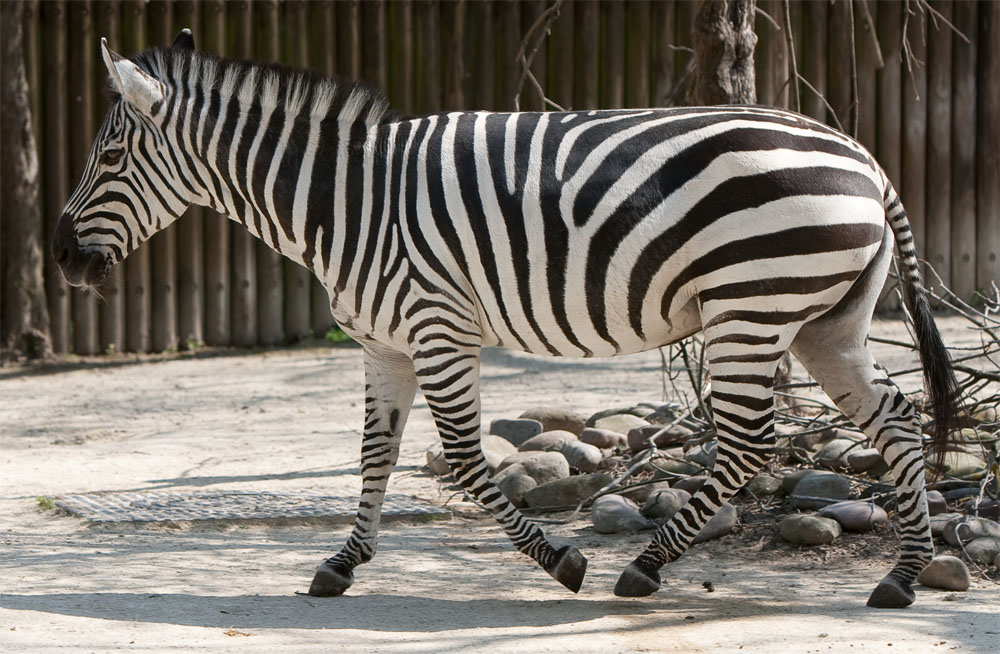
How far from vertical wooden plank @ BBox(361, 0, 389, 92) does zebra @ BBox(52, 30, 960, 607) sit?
671 centimetres

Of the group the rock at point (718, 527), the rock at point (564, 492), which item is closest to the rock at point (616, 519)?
the rock at point (718, 527)

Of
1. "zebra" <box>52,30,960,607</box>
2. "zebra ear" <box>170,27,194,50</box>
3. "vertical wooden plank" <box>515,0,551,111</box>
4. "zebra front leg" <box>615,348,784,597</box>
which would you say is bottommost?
"zebra front leg" <box>615,348,784,597</box>

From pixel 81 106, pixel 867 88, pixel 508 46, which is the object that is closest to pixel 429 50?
pixel 508 46

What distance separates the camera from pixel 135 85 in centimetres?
466

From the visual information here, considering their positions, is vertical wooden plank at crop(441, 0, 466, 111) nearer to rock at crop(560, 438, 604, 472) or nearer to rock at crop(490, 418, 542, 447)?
rock at crop(490, 418, 542, 447)

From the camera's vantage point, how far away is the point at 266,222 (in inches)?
188

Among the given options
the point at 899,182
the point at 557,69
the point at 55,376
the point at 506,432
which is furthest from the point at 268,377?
the point at 899,182

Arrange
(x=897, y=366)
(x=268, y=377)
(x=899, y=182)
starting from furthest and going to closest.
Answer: (x=899, y=182)
(x=268, y=377)
(x=897, y=366)

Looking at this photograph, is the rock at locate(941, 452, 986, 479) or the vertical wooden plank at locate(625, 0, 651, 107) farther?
the vertical wooden plank at locate(625, 0, 651, 107)

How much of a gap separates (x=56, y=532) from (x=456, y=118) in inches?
Result: 104

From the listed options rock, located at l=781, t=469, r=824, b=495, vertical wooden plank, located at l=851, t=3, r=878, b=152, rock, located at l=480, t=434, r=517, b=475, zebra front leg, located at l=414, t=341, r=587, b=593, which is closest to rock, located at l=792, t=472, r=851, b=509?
rock, located at l=781, t=469, r=824, b=495

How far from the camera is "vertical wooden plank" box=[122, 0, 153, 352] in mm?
11070

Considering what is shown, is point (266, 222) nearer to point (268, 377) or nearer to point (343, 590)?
point (343, 590)

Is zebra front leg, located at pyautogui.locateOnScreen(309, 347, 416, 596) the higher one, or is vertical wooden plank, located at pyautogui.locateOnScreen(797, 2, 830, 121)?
vertical wooden plank, located at pyautogui.locateOnScreen(797, 2, 830, 121)
